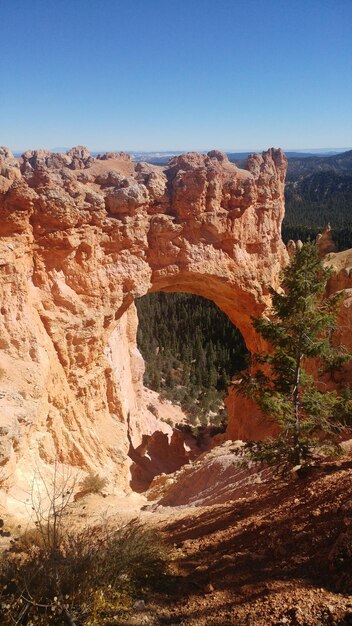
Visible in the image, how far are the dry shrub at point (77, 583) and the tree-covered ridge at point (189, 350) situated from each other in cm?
2294

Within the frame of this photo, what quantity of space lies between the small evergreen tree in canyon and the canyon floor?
82cm

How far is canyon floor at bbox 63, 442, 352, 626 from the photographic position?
4484 millimetres

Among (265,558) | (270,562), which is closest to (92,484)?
(265,558)

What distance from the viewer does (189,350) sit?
4062 cm

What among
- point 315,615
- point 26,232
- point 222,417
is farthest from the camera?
point 222,417

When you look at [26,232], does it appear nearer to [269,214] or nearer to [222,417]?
[269,214]

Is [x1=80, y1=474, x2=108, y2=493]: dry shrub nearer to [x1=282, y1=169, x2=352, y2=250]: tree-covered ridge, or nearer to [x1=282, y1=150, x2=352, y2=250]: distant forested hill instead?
[x1=282, y1=169, x2=352, y2=250]: tree-covered ridge

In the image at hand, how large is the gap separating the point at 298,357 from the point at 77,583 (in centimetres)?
546

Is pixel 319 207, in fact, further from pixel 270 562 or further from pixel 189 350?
pixel 270 562

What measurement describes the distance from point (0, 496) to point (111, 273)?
8107mm

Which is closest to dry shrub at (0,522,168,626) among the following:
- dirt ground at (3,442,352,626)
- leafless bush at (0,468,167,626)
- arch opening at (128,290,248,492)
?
leafless bush at (0,468,167,626)

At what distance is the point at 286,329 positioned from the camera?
857cm

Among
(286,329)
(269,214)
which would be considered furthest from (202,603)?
(269,214)

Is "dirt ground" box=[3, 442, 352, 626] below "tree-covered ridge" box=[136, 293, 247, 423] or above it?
above
